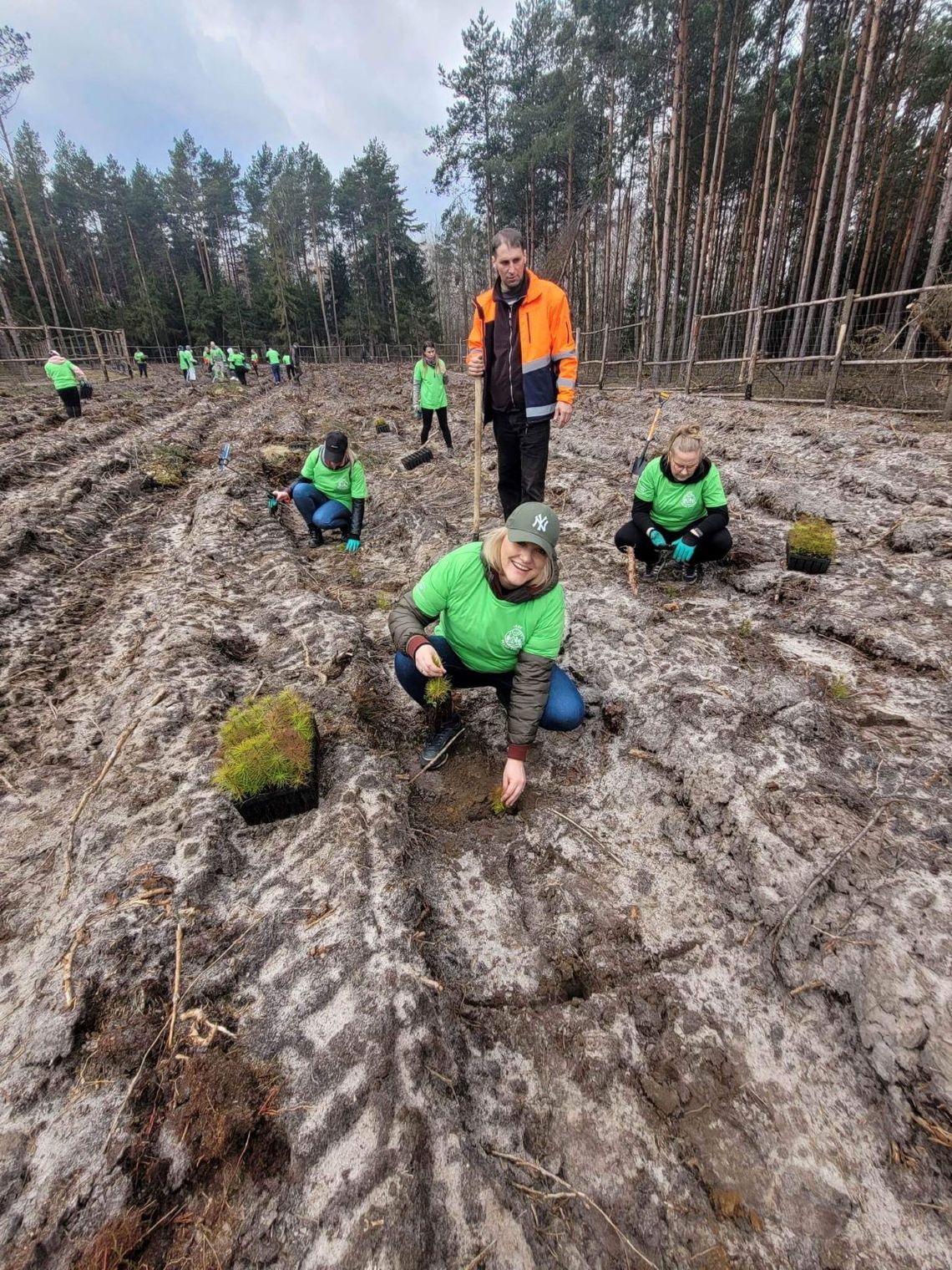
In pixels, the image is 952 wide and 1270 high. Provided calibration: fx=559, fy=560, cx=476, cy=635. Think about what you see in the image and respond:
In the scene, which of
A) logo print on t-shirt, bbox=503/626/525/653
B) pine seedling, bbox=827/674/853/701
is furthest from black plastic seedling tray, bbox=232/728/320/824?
pine seedling, bbox=827/674/853/701

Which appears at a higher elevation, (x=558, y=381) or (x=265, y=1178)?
(x=558, y=381)

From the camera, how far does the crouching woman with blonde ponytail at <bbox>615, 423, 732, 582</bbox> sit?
13.6 feet

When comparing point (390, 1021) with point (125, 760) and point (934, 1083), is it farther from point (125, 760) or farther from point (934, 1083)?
point (125, 760)

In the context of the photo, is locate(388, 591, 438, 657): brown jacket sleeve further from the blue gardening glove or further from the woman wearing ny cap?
the blue gardening glove

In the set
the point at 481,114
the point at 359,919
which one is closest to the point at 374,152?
the point at 481,114

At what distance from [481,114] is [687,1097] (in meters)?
36.6

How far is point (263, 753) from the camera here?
7.51 ft

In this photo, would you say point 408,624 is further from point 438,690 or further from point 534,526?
point 534,526

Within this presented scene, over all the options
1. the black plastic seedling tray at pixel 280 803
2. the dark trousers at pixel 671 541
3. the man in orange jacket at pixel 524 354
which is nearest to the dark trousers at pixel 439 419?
the man in orange jacket at pixel 524 354

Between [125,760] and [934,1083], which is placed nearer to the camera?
[934,1083]

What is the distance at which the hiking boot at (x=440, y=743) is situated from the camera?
117 inches

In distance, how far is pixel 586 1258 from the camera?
1352 millimetres

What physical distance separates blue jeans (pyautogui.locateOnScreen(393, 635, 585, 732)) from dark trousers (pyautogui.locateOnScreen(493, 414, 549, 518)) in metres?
1.65

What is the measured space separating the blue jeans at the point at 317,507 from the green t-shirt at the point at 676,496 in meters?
3.19
